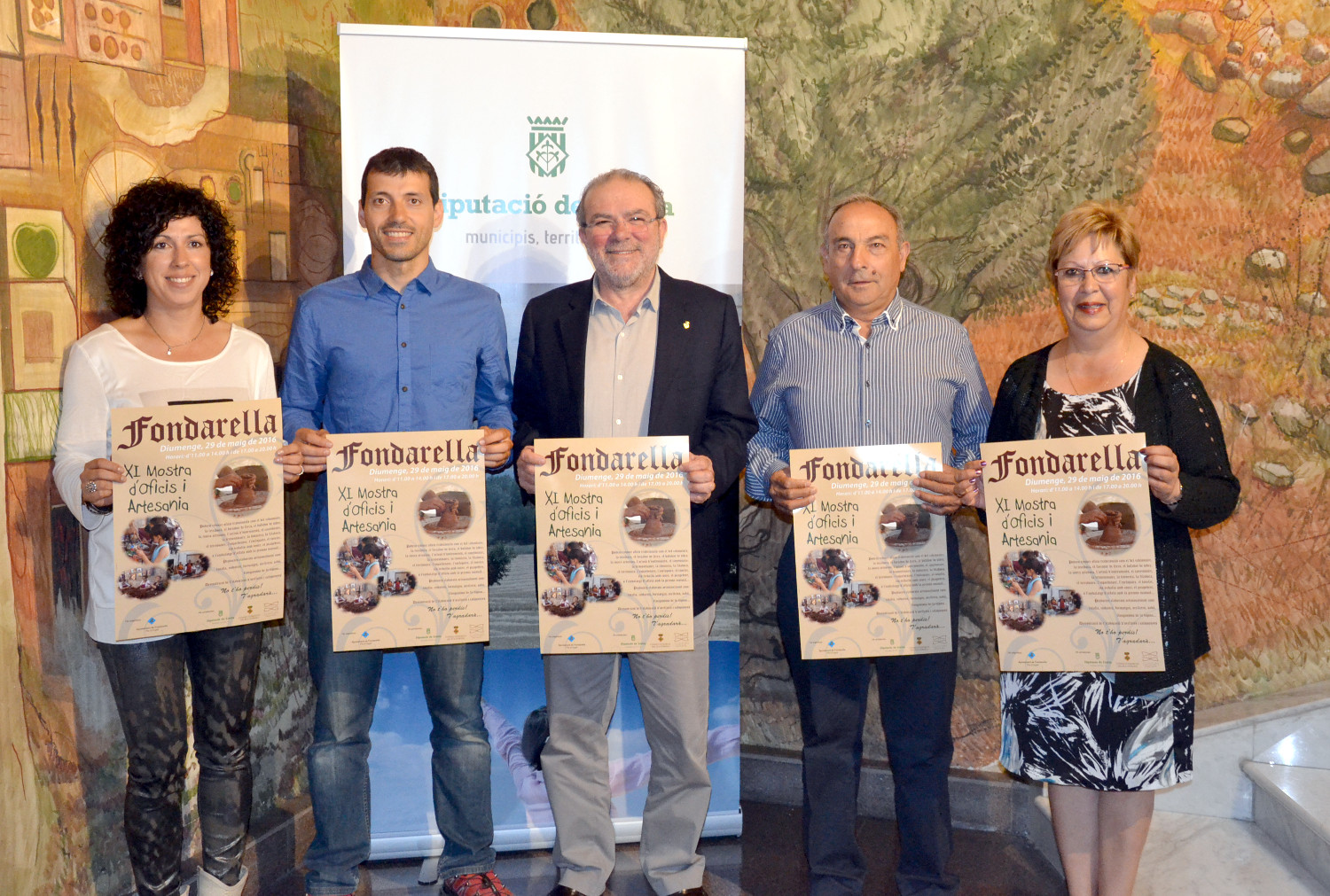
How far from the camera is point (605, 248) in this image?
2.58 meters

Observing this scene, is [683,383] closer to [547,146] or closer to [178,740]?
[547,146]

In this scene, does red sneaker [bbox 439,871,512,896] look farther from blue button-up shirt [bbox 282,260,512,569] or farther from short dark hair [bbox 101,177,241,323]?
short dark hair [bbox 101,177,241,323]

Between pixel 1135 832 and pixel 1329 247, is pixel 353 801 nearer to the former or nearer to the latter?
pixel 1135 832

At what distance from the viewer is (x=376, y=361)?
2557 millimetres

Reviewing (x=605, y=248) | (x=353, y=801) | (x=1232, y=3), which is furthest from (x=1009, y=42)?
(x=353, y=801)

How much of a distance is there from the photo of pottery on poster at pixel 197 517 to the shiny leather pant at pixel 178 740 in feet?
0.41

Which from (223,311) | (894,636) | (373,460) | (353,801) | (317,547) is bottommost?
(353,801)

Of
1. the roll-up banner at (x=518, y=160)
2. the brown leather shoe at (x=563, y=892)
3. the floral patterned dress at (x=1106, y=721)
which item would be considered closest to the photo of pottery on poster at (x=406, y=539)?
the roll-up banner at (x=518, y=160)

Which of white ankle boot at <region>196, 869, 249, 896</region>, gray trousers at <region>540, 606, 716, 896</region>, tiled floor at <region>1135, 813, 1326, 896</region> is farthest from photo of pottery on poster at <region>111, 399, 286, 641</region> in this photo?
tiled floor at <region>1135, 813, 1326, 896</region>

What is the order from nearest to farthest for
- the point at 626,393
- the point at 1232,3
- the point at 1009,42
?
the point at 626,393
the point at 1232,3
the point at 1009,42

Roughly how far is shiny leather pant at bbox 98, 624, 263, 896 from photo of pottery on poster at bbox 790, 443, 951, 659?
4.82 feet

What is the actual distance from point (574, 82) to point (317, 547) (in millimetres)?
1685

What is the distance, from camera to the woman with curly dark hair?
2264 millimetres

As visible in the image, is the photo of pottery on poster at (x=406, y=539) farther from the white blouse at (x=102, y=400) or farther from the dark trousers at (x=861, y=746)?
the dark trousers at (x=861, y=746)
